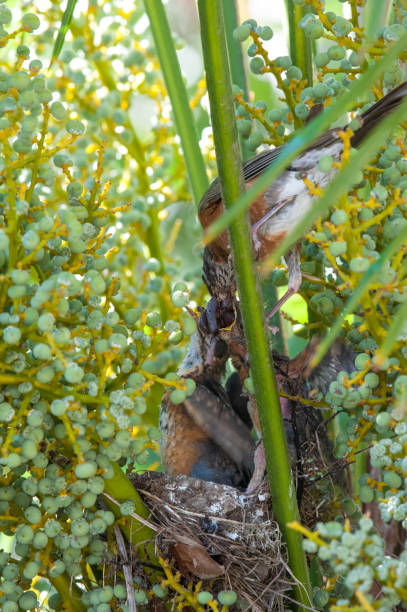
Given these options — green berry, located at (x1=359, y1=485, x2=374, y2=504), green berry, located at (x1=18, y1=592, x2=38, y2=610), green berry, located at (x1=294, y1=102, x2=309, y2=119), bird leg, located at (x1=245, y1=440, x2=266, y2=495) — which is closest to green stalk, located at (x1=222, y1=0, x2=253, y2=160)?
green berry, located at (x1=294, y1=102, x2=309, y2=119)

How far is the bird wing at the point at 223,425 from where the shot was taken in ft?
3.51

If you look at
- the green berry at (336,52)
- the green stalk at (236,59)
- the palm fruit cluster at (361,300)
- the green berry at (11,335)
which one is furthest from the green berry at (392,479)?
the green stalk at (236,59)

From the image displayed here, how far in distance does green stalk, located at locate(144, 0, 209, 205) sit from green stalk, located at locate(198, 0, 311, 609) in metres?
0.33

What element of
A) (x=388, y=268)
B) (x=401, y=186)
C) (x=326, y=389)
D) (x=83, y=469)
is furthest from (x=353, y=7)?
(x=83, y=469)

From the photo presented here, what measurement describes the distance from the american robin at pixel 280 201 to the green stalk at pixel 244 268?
0.17 metres

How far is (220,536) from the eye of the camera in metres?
0.86

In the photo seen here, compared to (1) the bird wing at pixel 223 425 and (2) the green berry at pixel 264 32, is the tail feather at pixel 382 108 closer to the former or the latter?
(2) the green berry at pixel 264 32

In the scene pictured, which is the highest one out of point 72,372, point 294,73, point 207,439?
point 294,73

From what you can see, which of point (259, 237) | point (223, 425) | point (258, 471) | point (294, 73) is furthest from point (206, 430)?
point (294, 73)

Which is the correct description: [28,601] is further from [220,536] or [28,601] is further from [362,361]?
[362,361]

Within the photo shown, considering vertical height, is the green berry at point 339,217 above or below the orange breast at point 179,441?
above

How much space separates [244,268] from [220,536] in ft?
1.15

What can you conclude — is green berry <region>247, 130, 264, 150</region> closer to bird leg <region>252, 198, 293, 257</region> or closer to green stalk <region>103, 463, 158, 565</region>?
bird leg <region>252, 198, 293, 257</region>

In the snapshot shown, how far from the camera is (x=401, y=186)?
72 cm
